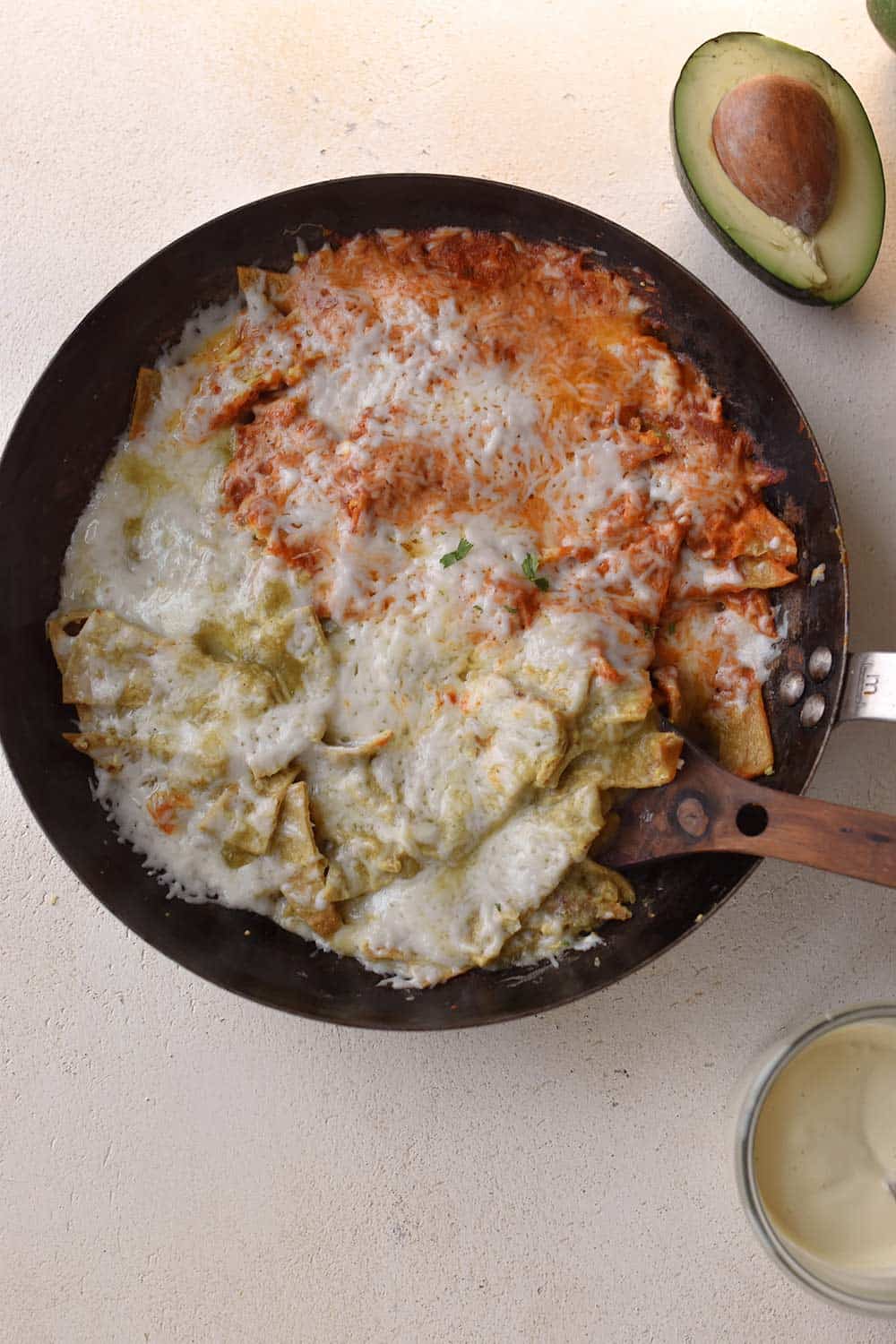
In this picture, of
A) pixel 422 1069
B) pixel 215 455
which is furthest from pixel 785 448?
pixel 422 1069

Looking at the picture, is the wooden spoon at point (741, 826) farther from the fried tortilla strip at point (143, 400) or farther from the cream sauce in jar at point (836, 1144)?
the fried tortilla strip at point (143, 400)

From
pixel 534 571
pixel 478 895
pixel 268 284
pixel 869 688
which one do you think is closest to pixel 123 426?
pixel 268 284

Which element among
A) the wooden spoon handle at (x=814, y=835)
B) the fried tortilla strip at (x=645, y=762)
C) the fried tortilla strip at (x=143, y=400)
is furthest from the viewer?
the fried tortilla strip at (x=143, y=400)

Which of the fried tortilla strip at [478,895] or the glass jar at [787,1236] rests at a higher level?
the fried tortilla strip at [478,895]

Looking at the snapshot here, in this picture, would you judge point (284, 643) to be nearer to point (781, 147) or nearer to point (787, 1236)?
point (781, 147)

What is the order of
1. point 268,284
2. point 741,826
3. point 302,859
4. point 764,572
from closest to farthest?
1. point 741,826
2. point 302,859
3. point 764,572
4. point 268,284

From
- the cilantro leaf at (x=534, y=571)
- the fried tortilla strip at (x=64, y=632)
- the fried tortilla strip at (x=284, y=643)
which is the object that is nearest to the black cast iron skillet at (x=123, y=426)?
the fried tortilla strip at (x=64, y=632)

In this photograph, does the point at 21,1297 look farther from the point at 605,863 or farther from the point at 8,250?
the point at 8,250
